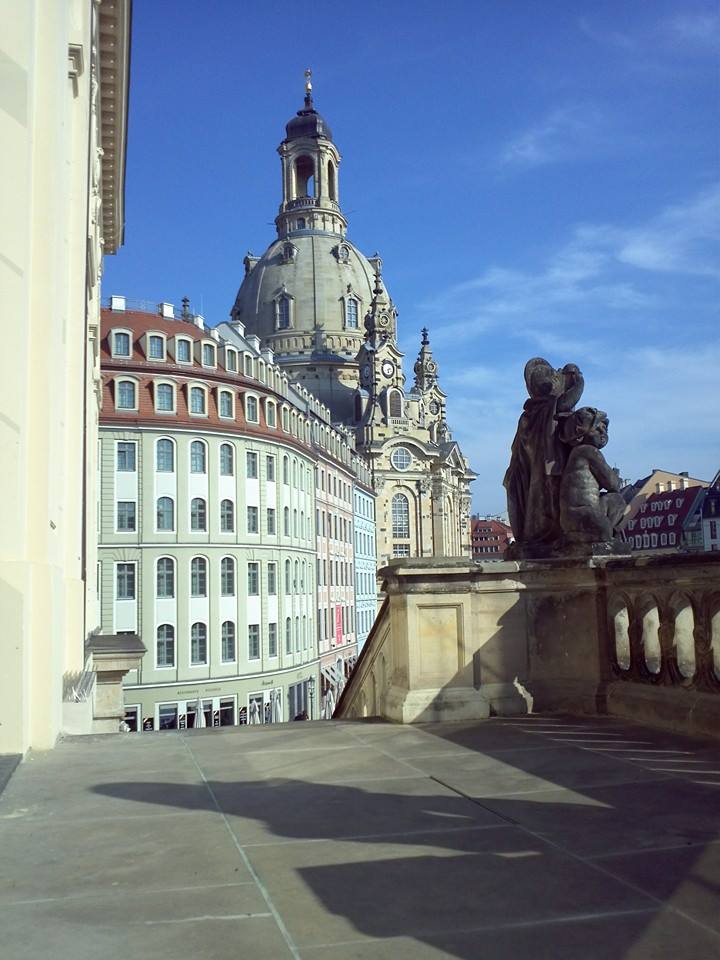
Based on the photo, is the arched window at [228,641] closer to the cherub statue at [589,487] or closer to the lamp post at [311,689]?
the lamp post at [311,689]

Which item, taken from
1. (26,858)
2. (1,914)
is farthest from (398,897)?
(26,858)

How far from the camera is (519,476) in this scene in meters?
9.46

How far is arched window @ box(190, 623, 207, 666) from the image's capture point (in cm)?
4559

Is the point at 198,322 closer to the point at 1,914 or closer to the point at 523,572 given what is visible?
the point at 523,572

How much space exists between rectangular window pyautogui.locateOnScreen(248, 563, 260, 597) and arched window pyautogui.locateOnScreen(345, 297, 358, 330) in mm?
74627

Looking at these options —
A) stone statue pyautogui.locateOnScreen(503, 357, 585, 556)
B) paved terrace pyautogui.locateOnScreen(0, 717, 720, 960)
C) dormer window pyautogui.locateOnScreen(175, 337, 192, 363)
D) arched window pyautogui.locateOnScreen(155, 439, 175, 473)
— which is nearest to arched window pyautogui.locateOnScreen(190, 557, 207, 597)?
arched window pyautogui.locateOnScreen(155, 439, 175, 473)

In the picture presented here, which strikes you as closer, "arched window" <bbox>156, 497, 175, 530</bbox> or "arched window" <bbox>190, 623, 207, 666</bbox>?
"arched window" <bbox>190, 623, 207, 666</bbox>

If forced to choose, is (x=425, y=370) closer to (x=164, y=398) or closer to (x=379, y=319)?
(x=379, y=319)

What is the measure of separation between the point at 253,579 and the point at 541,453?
41657mm

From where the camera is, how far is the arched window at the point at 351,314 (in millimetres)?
121125

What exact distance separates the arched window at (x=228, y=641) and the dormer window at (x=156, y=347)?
13.5m

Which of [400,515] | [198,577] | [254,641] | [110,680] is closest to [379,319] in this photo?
[400,515]

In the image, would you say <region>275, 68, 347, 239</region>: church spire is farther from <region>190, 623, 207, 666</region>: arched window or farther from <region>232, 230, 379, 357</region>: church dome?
<region>190, 623, 207, 666</region>: arched window

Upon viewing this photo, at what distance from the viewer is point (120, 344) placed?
150ft
